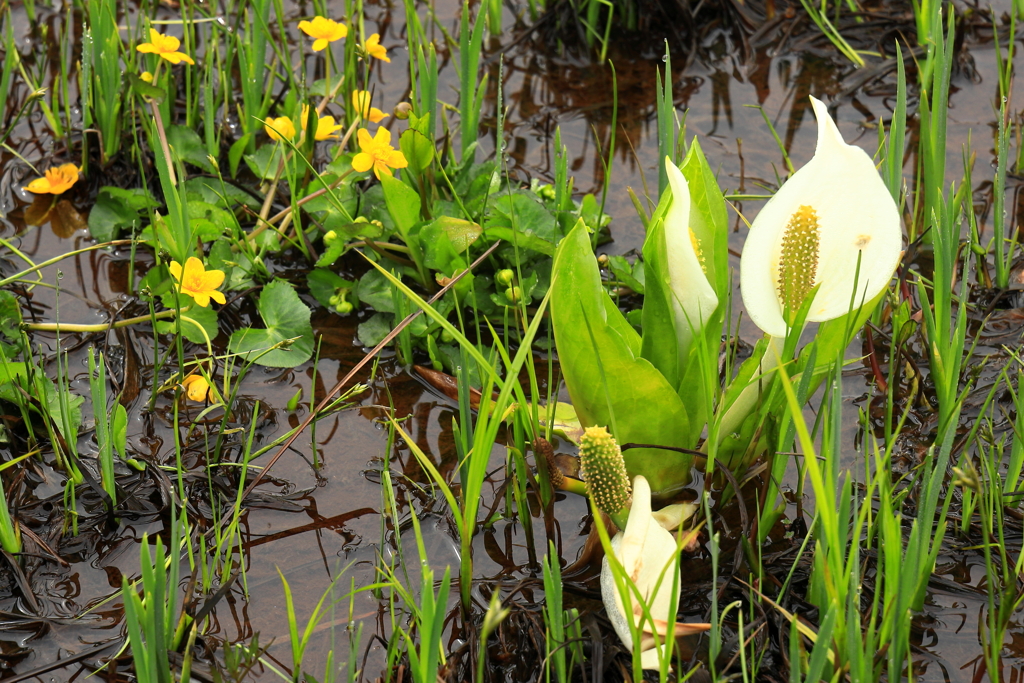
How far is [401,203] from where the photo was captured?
72.4 inches

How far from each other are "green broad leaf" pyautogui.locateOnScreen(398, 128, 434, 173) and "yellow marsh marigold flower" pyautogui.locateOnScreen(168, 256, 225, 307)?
0.45m

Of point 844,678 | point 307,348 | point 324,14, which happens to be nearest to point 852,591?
point 844,678

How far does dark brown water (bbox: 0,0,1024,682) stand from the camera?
1.35 m

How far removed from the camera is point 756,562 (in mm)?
1346

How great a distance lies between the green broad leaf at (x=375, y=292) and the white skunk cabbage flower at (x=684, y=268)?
0.70 m

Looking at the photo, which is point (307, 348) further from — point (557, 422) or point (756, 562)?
point (756, 562)

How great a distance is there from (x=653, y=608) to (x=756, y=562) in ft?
0.74

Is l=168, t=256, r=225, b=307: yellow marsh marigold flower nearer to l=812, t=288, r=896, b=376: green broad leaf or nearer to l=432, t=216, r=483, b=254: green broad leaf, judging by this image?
l=432, t=216, r=483, b=254: green broad leaf

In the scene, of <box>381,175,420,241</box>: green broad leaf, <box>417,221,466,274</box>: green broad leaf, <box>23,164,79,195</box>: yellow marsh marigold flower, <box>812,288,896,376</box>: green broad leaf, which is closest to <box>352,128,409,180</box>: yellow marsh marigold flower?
<box>381,175,420,241</box>: green broad leaf

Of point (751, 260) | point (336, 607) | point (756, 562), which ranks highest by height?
point (751, 260)

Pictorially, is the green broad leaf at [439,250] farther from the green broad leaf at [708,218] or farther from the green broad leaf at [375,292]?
the green broad leaf at [708,218]

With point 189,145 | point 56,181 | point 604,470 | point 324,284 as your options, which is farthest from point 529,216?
point 56,181

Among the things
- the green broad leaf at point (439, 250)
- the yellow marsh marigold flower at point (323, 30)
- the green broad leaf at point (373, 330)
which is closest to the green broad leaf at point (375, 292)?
the green broad leaf at point (373, 330)

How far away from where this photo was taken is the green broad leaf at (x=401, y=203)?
5.98 feet
